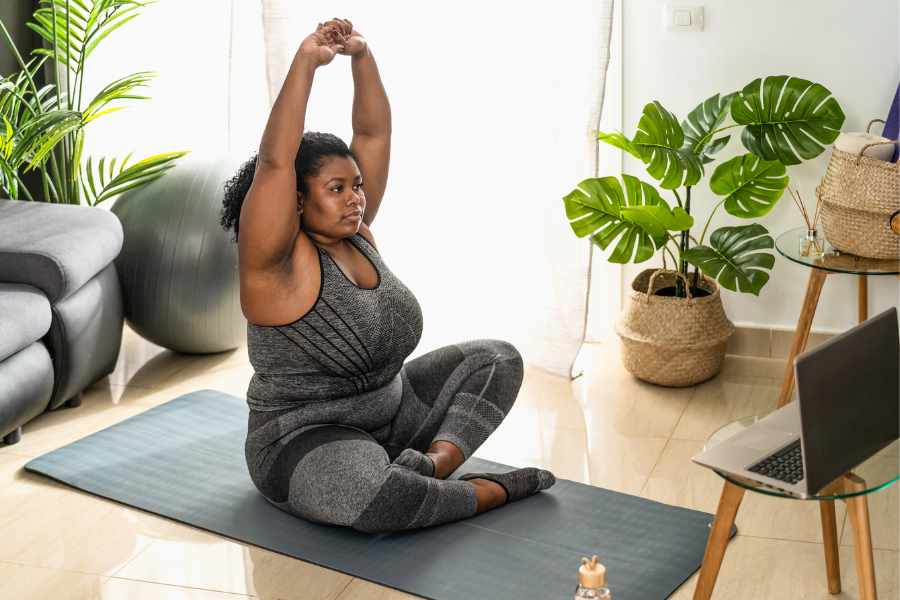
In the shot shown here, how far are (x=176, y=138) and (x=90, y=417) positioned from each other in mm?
1436

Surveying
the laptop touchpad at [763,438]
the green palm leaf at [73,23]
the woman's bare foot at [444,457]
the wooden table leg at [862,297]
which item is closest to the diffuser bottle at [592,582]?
the laptop touchpad at [763,438]

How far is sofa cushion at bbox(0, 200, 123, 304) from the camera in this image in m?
2.63

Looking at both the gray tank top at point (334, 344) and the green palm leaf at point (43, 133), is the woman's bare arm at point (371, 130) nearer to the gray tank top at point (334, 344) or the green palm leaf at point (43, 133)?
the gray tank top at point (334, 344)

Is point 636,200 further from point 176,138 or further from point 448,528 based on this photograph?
point 176,138

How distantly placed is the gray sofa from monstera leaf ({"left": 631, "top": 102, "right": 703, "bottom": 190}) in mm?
1677

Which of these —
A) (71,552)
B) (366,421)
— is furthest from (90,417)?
(366,421)

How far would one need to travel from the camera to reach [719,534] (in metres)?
1.53

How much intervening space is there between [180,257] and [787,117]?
6.34 feet

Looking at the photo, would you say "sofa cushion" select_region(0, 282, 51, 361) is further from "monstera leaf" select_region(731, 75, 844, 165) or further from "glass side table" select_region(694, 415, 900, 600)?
"monstera leaf" select_region(731, 75, 844, 165)

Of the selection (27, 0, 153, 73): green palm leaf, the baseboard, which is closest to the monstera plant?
the baseboard

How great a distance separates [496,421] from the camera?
7.61 ft

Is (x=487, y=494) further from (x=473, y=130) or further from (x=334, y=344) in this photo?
(x=473, y=130)

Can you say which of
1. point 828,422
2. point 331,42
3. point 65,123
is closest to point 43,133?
point 65,123

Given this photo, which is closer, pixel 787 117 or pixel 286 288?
pixel 286 288
